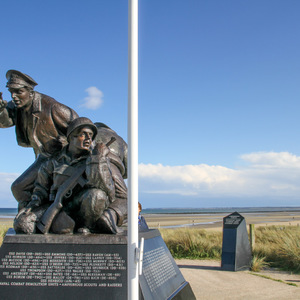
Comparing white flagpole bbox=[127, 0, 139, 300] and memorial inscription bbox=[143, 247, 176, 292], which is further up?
white flagpole bbox=[127, 0, 139, 300]

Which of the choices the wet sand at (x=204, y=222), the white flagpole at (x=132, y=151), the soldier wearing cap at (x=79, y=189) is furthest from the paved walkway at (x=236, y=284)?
the wet sand at (x=204, y=222)

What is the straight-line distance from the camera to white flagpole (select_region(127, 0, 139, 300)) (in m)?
3.76

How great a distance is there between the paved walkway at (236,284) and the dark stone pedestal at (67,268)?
272 centimetres

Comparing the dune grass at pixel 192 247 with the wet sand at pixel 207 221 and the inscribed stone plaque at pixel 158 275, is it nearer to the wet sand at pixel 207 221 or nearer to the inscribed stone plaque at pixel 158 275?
the inscribed stone plaque at pixel 158 275

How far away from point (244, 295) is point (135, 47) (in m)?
4.77

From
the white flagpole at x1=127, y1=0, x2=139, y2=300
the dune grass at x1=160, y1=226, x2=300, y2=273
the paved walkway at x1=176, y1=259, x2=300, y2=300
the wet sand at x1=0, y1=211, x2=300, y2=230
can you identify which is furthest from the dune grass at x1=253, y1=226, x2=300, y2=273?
the wet sand at x1=0, y1=211, x2=300, y2=230

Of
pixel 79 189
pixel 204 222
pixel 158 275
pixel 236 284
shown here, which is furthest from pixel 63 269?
pixel 204 222

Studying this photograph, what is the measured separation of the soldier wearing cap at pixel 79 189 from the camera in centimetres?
449

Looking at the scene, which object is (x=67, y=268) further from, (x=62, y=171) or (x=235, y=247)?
(x=235, y=247)

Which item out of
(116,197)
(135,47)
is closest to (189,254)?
(116,197)

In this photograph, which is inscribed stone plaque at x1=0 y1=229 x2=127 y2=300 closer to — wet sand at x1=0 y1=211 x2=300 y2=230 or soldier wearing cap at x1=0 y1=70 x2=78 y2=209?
soldier wearing cap at x1=0 y1=70 x2=78 y2=209

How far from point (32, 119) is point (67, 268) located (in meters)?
2.70

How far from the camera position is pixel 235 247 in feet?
30.4

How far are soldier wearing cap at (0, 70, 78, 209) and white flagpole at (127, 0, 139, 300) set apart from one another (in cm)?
180
